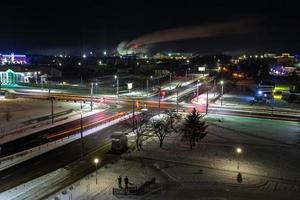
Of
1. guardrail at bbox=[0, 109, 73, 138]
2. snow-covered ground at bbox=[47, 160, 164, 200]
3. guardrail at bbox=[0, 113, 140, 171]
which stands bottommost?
snow-covered ground at bbox=[47, 160, 164, 200]

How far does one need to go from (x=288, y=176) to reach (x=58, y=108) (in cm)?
3688

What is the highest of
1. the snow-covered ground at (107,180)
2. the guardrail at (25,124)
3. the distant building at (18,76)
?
the distant building at (18,76)

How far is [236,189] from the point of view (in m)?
24.5

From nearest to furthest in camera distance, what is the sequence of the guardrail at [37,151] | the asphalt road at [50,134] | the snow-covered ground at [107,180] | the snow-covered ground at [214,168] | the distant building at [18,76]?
the snow-covered ground at [107,180], the snow-covered ground at [214,168], the guardrail at [37,151], the asphalt road at [50,134], the distant building at [18,76]

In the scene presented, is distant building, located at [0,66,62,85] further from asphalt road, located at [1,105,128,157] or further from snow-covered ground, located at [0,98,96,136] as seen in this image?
asphalt road, located at [1,105,128,157]

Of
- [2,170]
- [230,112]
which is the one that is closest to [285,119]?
[230,112]

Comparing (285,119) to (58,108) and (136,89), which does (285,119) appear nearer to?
(58,108)

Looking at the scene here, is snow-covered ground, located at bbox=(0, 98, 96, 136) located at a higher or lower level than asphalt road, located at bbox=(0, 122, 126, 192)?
higher

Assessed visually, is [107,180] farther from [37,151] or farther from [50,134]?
[50,134]

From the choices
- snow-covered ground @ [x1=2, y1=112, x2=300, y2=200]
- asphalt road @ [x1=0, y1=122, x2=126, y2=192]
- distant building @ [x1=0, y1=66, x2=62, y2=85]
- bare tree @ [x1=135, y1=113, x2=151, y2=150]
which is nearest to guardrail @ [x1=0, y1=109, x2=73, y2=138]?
asphalt road @ [x1=0, y1=122, x2=126, y2=192]

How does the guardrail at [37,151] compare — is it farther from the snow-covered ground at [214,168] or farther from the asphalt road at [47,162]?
the snow-covered ground at [214,168]

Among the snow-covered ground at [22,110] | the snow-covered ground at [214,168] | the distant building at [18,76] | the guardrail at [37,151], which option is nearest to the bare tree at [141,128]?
the snow-covered ground at [214,168]

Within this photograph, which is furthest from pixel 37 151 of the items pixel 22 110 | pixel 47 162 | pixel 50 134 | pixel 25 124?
pixel 22 110

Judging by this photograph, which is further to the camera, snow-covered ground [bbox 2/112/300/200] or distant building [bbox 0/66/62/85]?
distant building [bbox 0/66/62/85]
